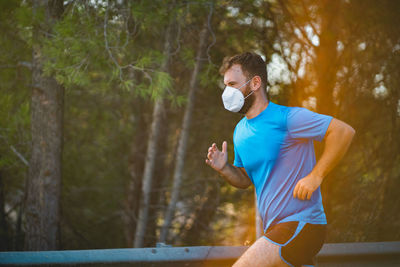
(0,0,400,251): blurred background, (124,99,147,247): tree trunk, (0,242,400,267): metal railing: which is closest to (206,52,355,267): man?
(0,242,400,267): metal railing

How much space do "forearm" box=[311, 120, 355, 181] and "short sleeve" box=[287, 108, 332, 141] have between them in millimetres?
51

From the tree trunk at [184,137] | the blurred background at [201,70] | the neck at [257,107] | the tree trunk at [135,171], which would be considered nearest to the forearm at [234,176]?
the neck at [257,107]

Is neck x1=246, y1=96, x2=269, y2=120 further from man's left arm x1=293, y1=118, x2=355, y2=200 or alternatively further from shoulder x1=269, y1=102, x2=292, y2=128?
man's left arm x1=293, y1=118, x2=355, y2=200

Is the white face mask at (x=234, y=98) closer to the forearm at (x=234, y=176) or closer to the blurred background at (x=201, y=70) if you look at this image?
the forearm at (x=234, y=176)

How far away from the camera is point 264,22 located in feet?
16.5

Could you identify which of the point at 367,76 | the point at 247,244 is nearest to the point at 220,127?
the point at 367,76

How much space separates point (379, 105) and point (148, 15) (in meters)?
2.98

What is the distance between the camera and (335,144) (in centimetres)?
211

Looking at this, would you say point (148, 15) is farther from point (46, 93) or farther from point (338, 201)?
point (338, 201)

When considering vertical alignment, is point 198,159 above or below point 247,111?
below

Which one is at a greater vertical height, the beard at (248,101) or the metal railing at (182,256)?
the beard at (248,101)

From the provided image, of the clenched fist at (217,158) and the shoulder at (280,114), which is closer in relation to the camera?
the shoulder at (280,114)

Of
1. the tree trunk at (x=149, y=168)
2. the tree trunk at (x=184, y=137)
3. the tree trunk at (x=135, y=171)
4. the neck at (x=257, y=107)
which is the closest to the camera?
the neck at (x=257, y=107)

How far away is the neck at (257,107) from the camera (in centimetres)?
244
